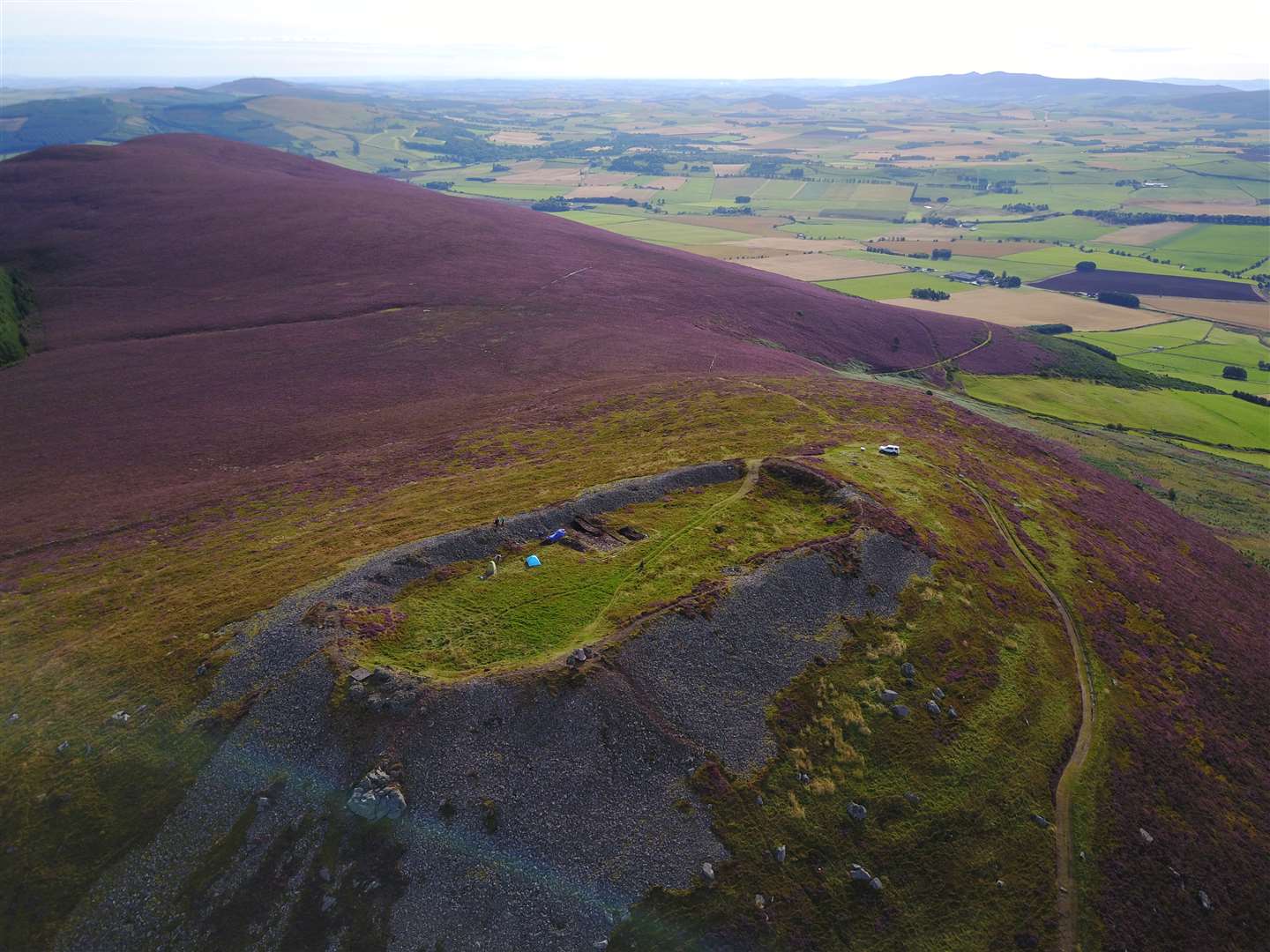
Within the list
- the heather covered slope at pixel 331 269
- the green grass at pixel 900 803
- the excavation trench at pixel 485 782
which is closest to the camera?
the excavation trench at pixel 485 782

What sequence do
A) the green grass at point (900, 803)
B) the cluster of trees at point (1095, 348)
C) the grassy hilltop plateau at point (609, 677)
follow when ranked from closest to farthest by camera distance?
the grassy hilltop plateau at point (609, 677) < the green grass at point (900, 803) < the cluster of trees at point (1095, 348)

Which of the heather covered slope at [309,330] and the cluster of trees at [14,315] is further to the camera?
the cluster of trees at [14,315]

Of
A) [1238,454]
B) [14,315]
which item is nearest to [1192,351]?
[1238,454]

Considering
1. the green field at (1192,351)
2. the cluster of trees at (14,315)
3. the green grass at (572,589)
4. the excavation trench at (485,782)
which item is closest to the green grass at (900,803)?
the excavation trench at (485,782)

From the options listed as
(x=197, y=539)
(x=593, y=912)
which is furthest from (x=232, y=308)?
(x=593, y=912)

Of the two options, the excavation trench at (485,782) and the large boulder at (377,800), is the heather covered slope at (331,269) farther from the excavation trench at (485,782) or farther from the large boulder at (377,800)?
the large boulder at (377,800)

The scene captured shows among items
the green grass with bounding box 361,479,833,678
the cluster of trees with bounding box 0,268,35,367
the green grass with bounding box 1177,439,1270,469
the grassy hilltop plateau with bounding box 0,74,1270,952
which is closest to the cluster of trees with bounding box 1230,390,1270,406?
the green grass with bounding box 1177,439,1270,469

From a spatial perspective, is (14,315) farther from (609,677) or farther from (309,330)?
(609,677)

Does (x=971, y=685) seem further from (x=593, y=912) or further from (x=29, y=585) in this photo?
(x=29, y=585)
